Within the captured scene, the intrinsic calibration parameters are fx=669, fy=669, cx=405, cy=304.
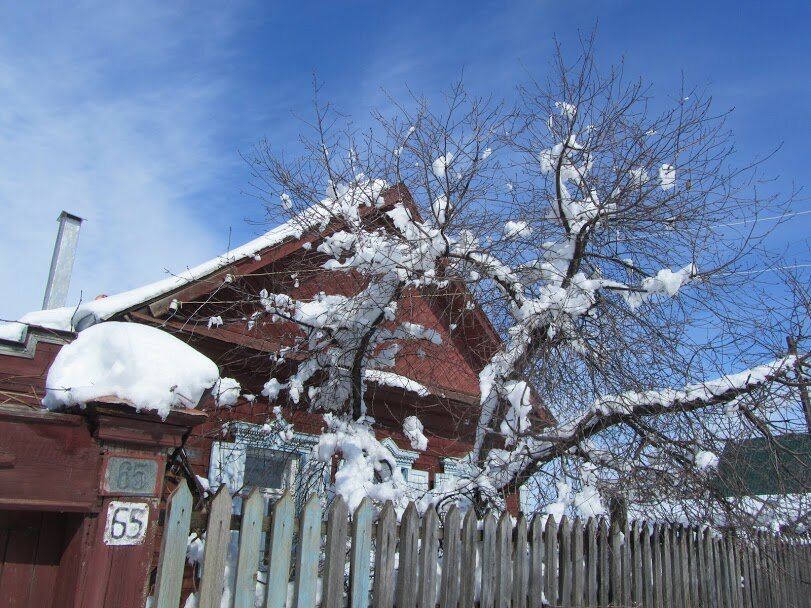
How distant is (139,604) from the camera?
101 inches

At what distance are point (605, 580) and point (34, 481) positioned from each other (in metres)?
3.94

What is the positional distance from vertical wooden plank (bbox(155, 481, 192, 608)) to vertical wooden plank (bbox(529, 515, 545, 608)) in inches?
96.3

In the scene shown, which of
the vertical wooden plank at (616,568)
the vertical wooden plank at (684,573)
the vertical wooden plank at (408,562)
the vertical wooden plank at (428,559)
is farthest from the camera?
the vertical wooden plank at (684,573)

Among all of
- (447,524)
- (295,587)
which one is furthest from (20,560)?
(447,524)

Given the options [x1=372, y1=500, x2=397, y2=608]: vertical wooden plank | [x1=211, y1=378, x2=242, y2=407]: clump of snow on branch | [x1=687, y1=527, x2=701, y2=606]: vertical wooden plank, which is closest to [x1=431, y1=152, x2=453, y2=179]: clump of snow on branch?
[x1=211, y1=378, x2=242, y2=407]: clump of snow on branch

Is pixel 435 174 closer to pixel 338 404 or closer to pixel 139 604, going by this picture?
pixel 338 404

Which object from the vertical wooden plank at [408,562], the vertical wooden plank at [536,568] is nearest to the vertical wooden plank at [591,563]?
the vertical wooden plank at [536,568]

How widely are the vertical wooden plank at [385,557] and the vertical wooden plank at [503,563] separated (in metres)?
0.84

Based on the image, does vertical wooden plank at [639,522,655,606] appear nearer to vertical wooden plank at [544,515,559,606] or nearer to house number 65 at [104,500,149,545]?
vertical wooden plank at [544,515,559,606]

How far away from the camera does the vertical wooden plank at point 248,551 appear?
279cm

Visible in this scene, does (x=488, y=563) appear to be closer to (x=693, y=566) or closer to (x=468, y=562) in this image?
(x=468, y=562)

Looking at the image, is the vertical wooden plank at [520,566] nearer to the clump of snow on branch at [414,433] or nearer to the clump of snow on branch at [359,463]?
the clump of snow on branch at [359,463]

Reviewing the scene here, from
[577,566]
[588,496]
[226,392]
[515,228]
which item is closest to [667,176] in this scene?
[515,228]

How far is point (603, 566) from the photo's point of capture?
487 cm
